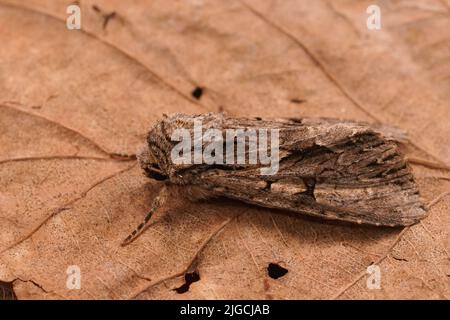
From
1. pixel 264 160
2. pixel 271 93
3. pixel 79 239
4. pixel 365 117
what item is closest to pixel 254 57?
pixel 271 93

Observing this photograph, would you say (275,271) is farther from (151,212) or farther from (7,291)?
(7,291)

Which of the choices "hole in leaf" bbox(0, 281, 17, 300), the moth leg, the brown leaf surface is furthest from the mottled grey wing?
"hole in leaf" bbox(0, 281, 17, 300)

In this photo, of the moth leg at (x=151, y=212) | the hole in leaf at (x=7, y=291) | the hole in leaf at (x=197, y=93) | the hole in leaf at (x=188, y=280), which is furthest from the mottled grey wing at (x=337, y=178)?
the hole in leaf at (x=7, y=291)

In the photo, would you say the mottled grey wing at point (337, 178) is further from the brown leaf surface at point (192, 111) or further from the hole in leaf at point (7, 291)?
the hole in leaf at point (7, 291)

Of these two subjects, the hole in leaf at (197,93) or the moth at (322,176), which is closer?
the moth at (322,176)

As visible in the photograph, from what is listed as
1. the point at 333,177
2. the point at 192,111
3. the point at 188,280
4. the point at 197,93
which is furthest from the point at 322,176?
the point at 197,93

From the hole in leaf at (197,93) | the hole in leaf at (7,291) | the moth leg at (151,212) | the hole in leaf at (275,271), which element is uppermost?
the hole in leaf at (197,93)
